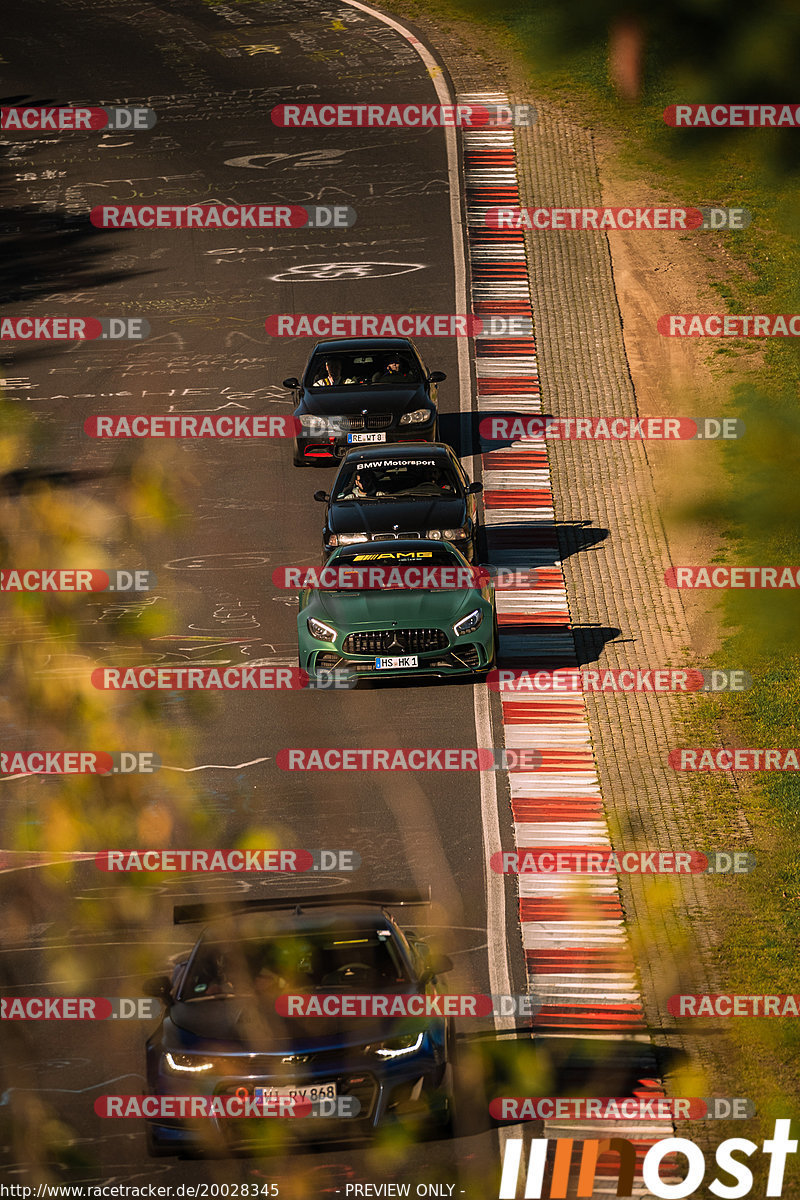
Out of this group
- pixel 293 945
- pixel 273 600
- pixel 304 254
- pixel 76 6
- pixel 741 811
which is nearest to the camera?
pixel 293 945

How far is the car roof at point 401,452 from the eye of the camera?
781 inches

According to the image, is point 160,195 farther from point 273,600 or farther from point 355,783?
point 355,783

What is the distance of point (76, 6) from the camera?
49594mm

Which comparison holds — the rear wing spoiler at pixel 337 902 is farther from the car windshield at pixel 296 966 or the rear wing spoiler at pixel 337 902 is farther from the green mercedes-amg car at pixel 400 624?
the green mercedes-amg car at pixel 400 624

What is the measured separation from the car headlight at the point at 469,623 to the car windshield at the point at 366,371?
25.8 feet

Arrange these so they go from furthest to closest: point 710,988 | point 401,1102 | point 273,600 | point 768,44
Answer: point 273,600
point 710,988
point 401,1102
point 768,44

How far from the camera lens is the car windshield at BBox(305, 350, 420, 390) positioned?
23.7 metres

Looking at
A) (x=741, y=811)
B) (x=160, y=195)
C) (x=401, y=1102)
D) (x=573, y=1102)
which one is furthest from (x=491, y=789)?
(x=160, y=195)

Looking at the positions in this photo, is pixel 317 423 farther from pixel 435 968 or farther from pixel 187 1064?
pixel 187 1064

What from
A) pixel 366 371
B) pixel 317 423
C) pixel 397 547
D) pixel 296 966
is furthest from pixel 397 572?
pixel 296 966

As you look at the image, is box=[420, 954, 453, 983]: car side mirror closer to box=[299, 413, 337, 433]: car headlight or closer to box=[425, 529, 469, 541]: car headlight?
box=[425, 529, 469, 541]: car headlight

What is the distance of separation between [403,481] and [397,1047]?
1140cm

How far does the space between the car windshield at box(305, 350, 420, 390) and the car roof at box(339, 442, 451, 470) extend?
3.44 meters

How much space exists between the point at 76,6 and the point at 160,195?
1751 cm
